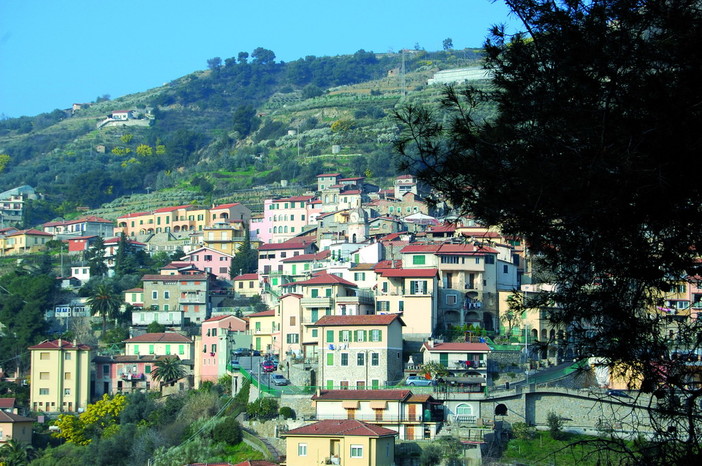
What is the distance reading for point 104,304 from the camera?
8569 centimetres

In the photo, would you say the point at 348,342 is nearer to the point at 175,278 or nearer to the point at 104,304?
the point at 175,278

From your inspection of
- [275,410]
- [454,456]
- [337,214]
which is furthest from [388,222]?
[454,456]

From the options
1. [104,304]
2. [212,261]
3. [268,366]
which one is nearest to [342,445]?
[268,366]

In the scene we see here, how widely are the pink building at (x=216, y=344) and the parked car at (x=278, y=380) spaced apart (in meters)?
8.81

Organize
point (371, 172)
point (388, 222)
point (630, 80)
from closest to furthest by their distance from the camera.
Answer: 1. point (630, 80)
2. point (388, 222)
3. point (371, 172)

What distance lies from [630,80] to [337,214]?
3262 inches

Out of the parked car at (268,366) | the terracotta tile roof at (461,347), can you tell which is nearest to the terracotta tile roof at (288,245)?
the parked car at (268,366)

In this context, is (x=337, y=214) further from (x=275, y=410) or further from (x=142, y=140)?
(x=142, y=140)

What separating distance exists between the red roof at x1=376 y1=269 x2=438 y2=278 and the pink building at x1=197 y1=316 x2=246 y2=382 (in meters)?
10.8

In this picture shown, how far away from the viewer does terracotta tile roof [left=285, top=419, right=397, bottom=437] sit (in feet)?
154

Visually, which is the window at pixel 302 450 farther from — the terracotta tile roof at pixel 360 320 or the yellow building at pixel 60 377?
the yellow building at pixel 60 377

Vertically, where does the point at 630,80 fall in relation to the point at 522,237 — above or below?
above

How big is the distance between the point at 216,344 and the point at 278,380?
11.5 metres

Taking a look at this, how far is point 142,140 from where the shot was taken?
193250 millimetres
